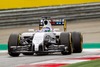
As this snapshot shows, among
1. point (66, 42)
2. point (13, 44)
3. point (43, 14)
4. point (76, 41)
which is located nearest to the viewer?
point (66, 42)

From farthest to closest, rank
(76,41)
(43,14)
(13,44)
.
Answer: (43,14) → (76,41) → (13,44)

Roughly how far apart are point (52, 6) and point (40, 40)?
26.9 feet

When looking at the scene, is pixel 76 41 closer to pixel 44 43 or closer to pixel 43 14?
pixel 44 43

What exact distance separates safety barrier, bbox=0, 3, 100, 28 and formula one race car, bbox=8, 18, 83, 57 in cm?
613

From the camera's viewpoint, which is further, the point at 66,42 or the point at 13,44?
the point at 13,44

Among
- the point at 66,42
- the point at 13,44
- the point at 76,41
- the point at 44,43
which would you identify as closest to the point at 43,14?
the point at 76,41

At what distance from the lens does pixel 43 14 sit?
68.4ft

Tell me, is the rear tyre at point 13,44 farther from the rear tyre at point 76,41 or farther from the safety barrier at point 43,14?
the safety barrier at point 43,14

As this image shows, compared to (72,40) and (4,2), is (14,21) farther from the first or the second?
(72,40)

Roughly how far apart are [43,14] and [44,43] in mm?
7717

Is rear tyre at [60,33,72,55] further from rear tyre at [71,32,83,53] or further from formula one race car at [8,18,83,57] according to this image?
rear tyre at [71,32,83,53]

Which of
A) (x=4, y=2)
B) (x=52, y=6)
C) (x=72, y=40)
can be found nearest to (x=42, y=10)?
(x=52, y=6)

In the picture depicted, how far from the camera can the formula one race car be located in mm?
13008

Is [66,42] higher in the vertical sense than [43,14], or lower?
lower
